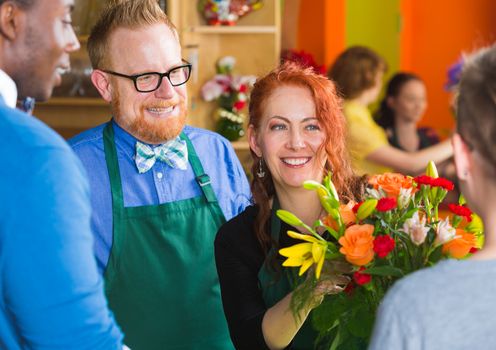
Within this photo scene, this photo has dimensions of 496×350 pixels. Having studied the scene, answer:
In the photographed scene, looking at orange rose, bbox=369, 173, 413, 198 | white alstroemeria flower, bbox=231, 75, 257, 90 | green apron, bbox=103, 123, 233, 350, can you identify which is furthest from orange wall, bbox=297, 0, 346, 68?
orange rose, bbox=369, 173, 413, 198

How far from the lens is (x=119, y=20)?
6.98 ft

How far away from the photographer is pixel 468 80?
1.12 metres

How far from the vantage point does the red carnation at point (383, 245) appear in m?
1.36

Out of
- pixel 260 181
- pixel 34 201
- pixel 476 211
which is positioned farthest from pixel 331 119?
pixel 34 201

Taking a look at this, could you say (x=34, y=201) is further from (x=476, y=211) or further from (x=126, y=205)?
(x=126, y=205)

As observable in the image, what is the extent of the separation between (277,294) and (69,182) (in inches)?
29.7

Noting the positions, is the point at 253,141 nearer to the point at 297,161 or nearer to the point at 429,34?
the point at 297,161

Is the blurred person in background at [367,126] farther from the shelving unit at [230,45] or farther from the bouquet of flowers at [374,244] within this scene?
the bouquet of flowers at [374,244]

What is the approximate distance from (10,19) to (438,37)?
218 inches

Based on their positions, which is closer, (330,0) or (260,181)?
(260,181)

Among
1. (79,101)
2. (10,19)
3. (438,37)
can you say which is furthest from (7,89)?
(438,37)

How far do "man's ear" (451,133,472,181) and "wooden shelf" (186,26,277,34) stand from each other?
2.80 meters

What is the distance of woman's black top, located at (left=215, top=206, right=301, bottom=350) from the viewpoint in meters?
1.75

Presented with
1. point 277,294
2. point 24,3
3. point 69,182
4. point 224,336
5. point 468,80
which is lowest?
point 224,336
